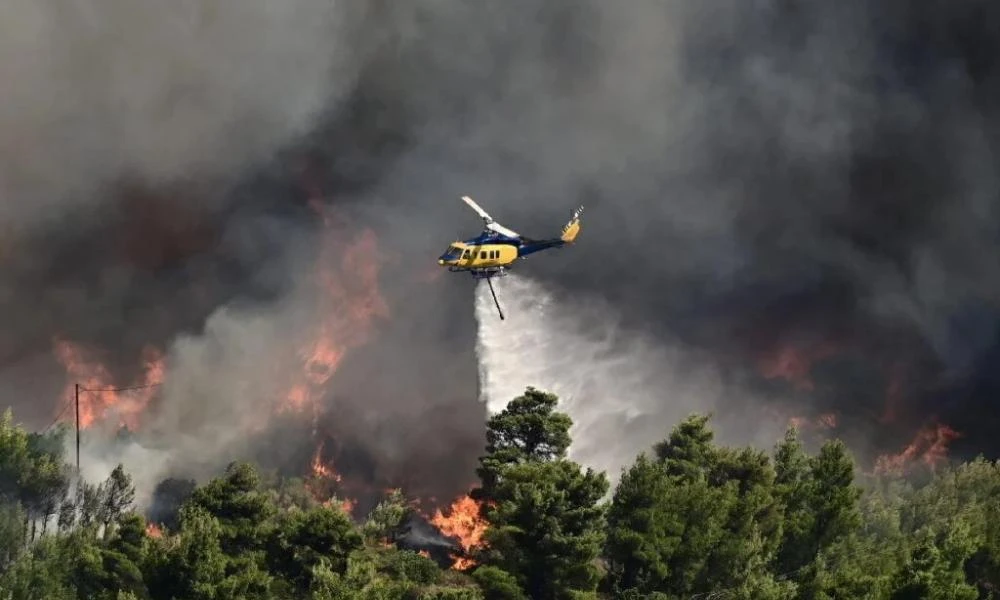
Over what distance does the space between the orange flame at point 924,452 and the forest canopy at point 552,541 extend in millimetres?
30202

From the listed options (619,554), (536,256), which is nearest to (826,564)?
(619,554)

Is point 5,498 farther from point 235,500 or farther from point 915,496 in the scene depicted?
point 915,496

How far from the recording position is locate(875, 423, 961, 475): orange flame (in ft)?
376

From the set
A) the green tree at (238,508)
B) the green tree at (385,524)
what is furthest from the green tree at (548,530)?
the green tree at (385,524)

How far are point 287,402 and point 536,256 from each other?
34403 mm

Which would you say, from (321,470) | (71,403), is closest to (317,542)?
(321,470)

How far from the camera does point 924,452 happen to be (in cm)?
11694

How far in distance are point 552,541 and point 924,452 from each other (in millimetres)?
73667

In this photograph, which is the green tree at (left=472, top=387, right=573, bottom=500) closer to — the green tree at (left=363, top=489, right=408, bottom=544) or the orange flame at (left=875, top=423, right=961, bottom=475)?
the green tree at (left=363, top=489, right=408, bottom=544)

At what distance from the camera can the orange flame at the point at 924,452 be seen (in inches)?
4510

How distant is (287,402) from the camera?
119m

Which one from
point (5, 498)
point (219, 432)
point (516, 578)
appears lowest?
point (516, 578)

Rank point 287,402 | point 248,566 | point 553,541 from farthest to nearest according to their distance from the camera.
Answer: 1. point 287,402
2. point 553,541
3. point 248,566

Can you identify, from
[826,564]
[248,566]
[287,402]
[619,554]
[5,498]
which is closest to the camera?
[248,566]
